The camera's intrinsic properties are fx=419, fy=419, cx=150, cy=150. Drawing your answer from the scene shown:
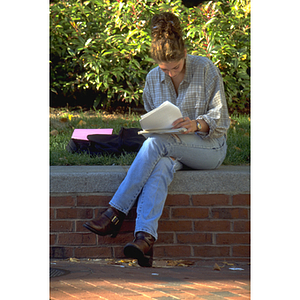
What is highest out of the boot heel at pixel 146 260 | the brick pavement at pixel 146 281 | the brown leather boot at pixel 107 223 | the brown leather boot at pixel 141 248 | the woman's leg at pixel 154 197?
the woman's leg at pixel 154 197

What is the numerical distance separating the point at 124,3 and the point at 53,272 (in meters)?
4.39

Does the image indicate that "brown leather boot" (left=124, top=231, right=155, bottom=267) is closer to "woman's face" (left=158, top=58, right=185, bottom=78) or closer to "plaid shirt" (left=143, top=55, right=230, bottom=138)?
"plaid shirt" (left=143, top=55, right=230, bottom=138)

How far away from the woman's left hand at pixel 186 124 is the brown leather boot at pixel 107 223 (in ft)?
2.33

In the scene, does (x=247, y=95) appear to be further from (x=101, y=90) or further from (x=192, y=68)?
(x=192, y=68)

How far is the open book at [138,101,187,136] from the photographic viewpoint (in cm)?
273

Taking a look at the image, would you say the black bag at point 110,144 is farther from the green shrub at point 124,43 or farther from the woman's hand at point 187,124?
the green shrub at point 124,43

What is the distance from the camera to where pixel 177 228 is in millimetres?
3084

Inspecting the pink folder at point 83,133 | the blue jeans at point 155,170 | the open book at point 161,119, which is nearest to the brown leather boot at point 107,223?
the blue jeans at point 155,170

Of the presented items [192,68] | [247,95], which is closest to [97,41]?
[247,95]

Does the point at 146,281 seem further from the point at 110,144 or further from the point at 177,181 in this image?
the point at 110,144

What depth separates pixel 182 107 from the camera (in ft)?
10.4

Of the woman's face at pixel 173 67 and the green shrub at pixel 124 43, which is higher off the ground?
the green shrub at pixel 124 43

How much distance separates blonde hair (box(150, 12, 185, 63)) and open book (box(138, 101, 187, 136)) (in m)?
0.41

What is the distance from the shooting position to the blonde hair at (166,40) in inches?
115
